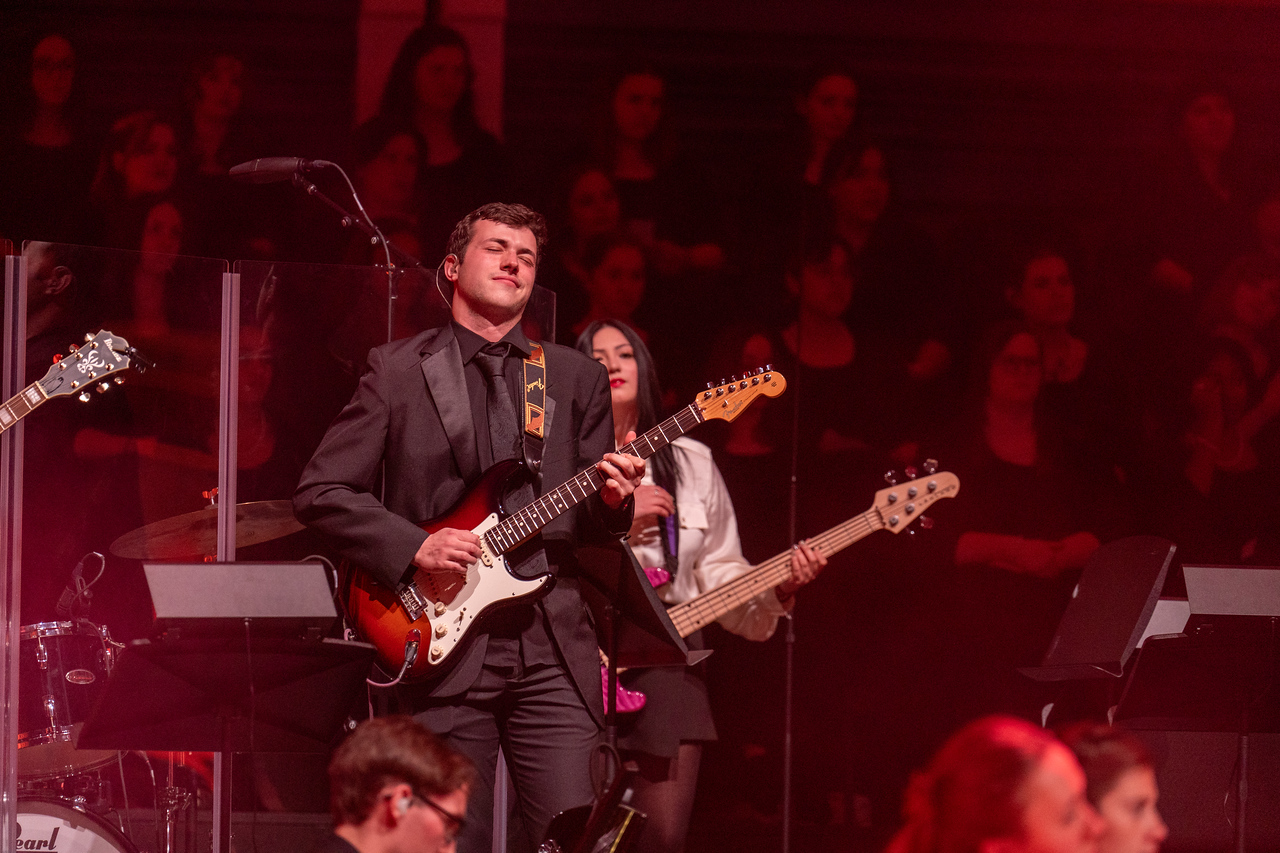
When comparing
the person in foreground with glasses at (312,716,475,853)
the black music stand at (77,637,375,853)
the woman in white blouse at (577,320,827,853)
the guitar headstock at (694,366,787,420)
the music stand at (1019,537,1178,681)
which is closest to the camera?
the person in foreground with glasses at (312,716,475,853)

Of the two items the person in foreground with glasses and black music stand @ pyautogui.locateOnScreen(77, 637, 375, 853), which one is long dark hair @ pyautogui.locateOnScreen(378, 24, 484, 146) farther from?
the person in foreground with glasses

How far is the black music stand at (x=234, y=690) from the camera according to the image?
3.09m

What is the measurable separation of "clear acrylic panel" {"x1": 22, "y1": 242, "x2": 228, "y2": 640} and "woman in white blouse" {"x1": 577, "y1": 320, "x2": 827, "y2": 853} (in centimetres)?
130

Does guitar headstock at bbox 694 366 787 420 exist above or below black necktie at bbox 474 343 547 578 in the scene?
above

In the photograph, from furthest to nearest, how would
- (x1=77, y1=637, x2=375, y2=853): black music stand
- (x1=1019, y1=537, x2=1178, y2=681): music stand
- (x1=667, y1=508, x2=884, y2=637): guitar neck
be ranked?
1. (x1=667, y1=508, x2=884, y2=637): guitar neck
2. (x1=1019, y1=537, x2=1178, y2=681): music stand
3. (x1=77, y1=637, x2=375, y2=853): black music stand

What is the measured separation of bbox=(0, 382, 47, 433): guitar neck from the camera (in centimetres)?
395

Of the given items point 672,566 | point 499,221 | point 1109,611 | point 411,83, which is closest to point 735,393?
point 499,221

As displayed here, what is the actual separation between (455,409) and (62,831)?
1.87 meters

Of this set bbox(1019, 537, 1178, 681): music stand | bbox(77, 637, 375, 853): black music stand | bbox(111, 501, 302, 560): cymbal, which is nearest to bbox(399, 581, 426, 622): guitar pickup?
bbox(77, 637, 375, 853): black music stand

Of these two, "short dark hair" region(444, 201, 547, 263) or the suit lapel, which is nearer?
the suit lapel

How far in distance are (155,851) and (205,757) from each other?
385 millimetres

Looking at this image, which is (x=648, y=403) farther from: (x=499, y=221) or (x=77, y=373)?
(x=77, y=373)

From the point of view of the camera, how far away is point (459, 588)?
3.17m

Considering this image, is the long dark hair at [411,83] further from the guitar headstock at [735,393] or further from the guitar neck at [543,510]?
the guitar neck at [543,510]
